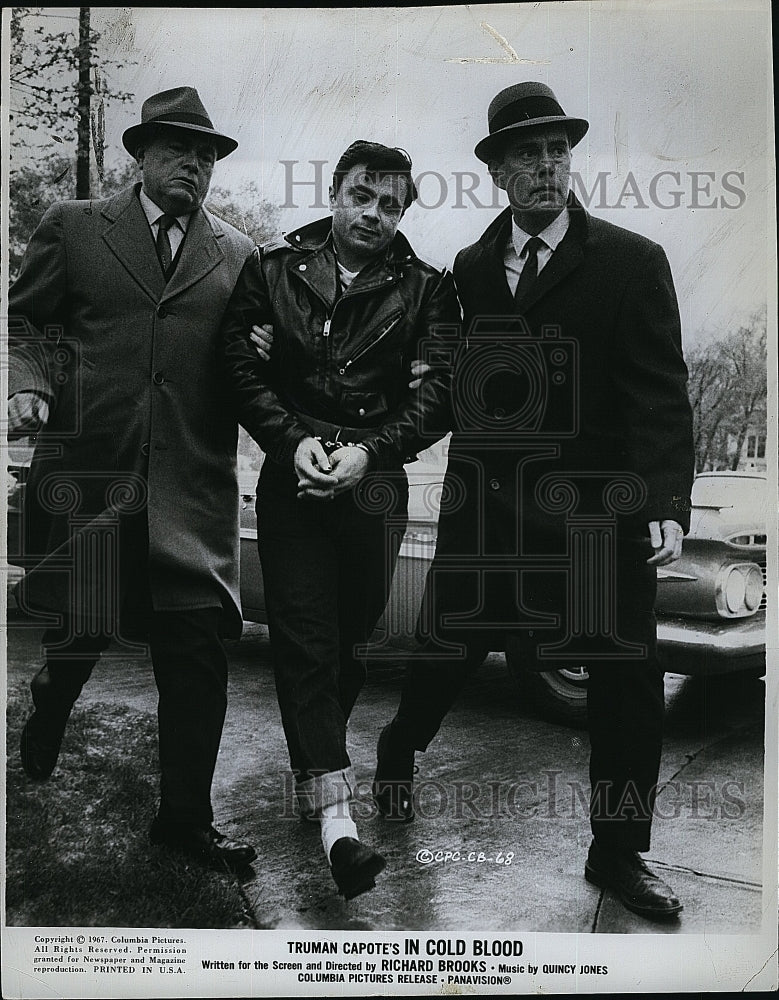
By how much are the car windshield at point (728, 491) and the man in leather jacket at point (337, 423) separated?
0.96 meters

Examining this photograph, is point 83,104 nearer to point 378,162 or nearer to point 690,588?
point 378,162

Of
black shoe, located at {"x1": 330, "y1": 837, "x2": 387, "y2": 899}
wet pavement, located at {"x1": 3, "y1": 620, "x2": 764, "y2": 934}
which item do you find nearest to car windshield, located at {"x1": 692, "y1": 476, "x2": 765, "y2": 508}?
wet pavement, located at {"x1": 3, "y1": 620, "x2": 764, "y2": 934}

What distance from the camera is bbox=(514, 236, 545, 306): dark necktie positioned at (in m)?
3.78

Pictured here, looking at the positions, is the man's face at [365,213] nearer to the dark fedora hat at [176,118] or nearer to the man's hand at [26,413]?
the dark fedora hat at [176,118]

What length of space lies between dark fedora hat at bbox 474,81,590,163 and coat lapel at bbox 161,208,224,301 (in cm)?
102

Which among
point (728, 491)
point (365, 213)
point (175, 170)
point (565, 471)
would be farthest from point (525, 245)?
point (175, 170)

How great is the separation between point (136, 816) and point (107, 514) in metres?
1.14

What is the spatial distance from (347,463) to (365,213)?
911 mm

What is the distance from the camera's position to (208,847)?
3.87 metres

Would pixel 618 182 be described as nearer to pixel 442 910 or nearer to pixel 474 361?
pixel 474 361

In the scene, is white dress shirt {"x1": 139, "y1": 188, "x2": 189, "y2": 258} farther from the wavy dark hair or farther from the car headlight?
the car headlight

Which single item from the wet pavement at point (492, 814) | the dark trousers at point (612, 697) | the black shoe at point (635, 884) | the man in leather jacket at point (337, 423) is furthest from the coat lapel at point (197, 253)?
the black shoe at point (635, 884)

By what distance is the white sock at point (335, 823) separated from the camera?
3760 mm

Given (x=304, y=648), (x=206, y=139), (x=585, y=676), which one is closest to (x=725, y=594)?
(x=585, y=676)
